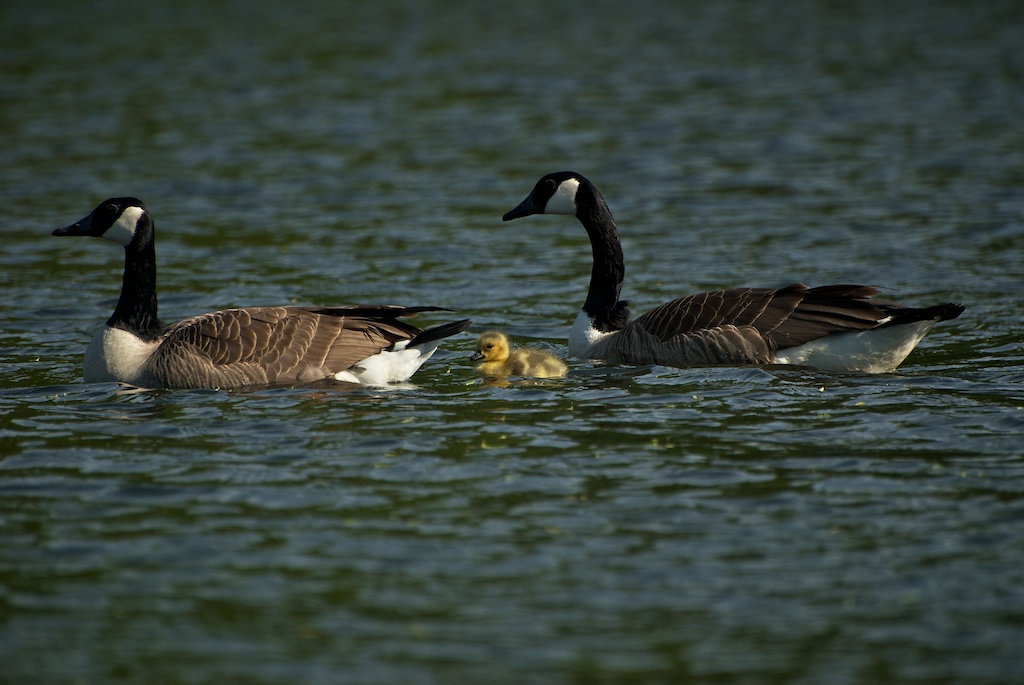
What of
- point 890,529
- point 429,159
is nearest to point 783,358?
point 890,529

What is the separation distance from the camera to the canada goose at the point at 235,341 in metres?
10.4

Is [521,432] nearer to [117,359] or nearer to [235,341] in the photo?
[235,341]

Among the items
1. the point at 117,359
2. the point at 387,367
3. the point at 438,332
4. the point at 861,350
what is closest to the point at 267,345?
the point at 387,367

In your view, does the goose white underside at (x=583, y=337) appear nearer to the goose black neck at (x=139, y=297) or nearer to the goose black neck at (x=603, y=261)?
the goose black neck at (x=603, y=261)

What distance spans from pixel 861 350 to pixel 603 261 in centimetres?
272

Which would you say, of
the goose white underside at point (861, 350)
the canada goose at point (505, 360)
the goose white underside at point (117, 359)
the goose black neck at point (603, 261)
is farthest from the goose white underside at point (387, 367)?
the goose white underside at point (861, 350)

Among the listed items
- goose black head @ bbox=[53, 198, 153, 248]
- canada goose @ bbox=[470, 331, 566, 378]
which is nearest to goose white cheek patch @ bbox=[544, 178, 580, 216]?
canada goose @ bbox=[470, 331, 566, 378]

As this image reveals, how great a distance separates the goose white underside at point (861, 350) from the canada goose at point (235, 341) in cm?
274

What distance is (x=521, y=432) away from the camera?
9.11 meters

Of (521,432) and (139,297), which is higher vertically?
(139,297)

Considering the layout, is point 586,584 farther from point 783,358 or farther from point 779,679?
point 783,358

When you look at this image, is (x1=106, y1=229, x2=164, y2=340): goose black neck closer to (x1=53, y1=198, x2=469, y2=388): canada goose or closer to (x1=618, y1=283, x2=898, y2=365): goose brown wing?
(x1=53, y1=198, x2=469, y2=388): canada goose

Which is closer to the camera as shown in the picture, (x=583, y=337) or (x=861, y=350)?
(x=861, y=350)

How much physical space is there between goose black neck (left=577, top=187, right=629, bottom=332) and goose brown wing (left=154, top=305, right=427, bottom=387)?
2133mm
